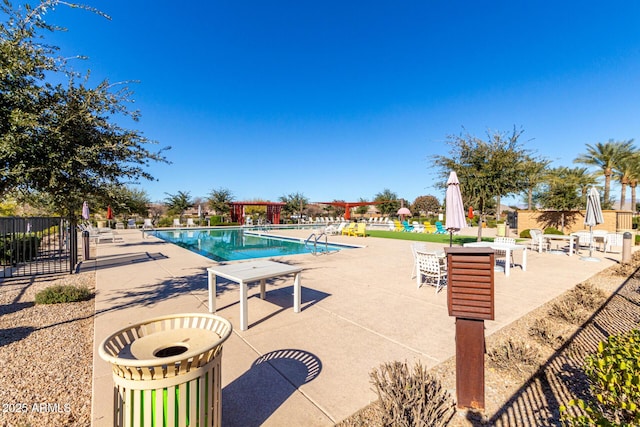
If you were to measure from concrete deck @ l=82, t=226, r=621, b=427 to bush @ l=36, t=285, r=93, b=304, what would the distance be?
25cm

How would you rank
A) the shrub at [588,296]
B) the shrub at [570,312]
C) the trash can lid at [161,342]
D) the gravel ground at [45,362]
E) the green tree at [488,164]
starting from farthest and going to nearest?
the green tree at [488,164]
the shrub at [588,296]
the shrub at [570,312]
the gravel ground at [45,362]
the trash can lid at [161,342]

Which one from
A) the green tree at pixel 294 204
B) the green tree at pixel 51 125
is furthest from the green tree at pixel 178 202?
the green tree at pixel 51 125

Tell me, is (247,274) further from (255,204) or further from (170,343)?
(255,204)

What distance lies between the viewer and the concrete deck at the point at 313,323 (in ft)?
7.47

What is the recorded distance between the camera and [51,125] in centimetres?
339

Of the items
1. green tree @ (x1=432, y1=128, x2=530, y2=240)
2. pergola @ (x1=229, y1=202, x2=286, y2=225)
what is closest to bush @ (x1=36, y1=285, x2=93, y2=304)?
green tree @ (x1=432, y1=128, x2=530, y2=240)

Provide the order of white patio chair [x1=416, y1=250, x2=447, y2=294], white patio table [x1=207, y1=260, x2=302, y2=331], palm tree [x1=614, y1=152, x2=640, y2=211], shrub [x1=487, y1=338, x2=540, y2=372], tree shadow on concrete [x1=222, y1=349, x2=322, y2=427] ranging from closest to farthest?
tree shadow on concrete [x1=222, y1=349, x2=322, y2=427] < shrub [x1=487, y1=338, x2=540, y2=372] < white patio table [x1=207, y1=260, x2=302, y2=331] < white patio chair [x1=416, y1=250, x2=447, y2=294] < palm tree [x1=614, y1=152, x2=640, y2=211]

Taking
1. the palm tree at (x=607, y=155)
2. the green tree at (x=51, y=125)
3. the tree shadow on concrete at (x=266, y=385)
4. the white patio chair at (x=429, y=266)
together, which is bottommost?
the tree shadow on concrete at (x=266, y=385)

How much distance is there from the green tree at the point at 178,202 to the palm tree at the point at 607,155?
36.9 metres

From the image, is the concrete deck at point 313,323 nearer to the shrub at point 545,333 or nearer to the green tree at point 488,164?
the shrub at point 545,333

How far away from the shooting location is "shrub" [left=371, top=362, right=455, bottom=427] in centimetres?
190

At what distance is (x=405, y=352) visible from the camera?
3.09 metres

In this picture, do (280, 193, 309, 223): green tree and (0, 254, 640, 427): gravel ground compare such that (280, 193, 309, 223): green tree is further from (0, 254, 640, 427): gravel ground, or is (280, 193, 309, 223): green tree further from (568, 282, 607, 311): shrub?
(0, 254, 640, 427): gravel ground

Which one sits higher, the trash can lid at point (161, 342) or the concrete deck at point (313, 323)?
the trash can lid at point (161, 342)
